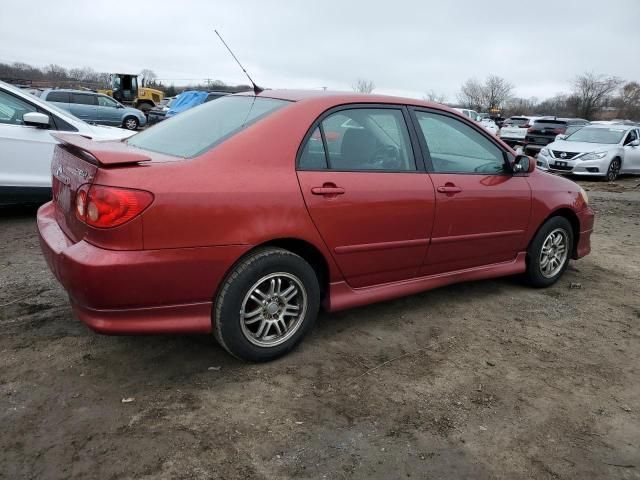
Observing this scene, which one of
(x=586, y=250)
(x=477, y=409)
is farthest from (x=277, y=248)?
(x=586, y=250)

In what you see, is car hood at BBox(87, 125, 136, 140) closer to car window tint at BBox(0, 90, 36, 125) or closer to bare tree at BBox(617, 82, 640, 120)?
car window tint at BBox(0, 90, 36, 125)

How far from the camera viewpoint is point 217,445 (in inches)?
93.1

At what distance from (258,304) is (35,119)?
13.8ft

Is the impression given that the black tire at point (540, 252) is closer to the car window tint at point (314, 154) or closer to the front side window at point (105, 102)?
the car window tint at point (314, 154)

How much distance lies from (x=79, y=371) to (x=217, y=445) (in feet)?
3.38

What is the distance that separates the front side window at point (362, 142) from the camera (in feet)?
10.4

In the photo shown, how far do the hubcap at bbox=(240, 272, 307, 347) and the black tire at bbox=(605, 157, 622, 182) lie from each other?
12.4 meters

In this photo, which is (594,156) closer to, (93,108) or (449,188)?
(449,188)

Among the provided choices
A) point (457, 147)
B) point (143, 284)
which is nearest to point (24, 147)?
point (143, 284)

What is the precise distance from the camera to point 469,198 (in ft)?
12.6

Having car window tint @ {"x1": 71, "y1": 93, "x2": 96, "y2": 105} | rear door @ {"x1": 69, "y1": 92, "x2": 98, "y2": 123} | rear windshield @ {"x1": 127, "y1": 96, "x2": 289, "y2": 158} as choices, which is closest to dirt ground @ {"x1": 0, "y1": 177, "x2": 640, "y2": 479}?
rear windshield @ {"x1": 127, "y1": 96, "x2": 289, "y2": 158}

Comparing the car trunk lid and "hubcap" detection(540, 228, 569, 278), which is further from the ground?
the car trunk lid

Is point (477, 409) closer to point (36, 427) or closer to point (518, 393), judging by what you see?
point (518, 393)

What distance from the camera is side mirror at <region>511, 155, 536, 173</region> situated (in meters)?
4.18
